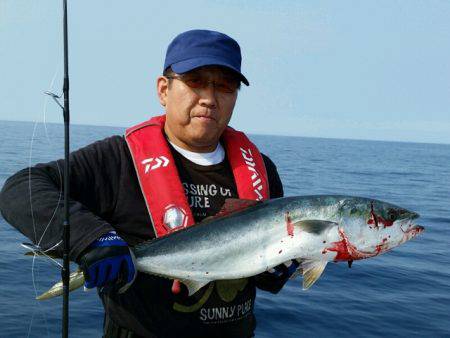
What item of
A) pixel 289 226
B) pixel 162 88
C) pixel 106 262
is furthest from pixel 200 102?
pixel 106 262

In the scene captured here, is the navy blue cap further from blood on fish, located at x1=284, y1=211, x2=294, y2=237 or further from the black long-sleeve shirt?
blood on fish, located at x1=284, y1=211, x2=294, y2=237

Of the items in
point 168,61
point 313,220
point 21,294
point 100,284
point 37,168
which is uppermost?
point 168,61

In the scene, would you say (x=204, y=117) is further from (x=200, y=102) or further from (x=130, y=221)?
(x=130, y=221)

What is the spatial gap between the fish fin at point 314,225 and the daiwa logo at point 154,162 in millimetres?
1253

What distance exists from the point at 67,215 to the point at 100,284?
0.52m

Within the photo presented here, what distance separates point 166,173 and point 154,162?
0.53 feet

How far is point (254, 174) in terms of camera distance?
4.52 m

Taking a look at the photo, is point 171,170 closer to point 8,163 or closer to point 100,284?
point 100,284

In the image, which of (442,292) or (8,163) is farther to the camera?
(8,163)

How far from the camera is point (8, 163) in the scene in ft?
112

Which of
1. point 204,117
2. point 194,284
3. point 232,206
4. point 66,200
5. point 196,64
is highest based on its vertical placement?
point 196,64

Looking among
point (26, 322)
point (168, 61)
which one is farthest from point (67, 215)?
point (26, 322)

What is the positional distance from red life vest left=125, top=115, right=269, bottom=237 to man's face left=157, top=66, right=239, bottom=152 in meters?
0.28

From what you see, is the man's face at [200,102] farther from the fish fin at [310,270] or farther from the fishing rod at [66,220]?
the fish fin at [310,270]
